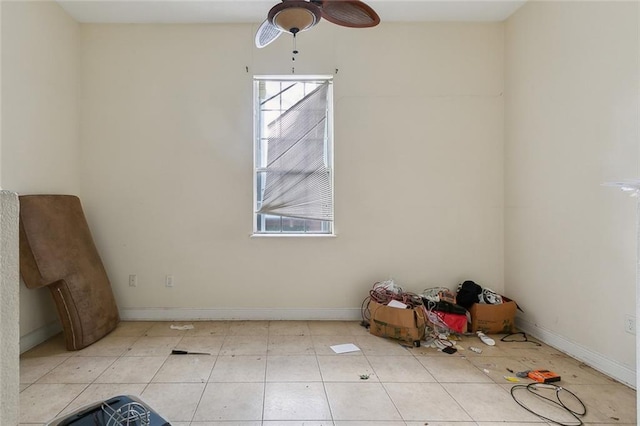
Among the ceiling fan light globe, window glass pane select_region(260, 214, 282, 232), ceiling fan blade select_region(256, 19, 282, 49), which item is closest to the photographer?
the ceiling fan light globe

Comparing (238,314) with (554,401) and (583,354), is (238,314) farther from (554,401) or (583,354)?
(583,354)

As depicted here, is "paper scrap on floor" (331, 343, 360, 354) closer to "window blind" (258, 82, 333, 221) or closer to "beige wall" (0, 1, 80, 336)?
"window blind" (258, 82, 333, 221)

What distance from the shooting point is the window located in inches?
125

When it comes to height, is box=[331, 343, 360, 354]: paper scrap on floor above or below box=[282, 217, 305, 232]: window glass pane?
below

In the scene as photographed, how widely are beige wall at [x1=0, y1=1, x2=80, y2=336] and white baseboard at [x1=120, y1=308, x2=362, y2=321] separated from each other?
29.2 inches

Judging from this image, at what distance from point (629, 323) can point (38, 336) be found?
4618mm

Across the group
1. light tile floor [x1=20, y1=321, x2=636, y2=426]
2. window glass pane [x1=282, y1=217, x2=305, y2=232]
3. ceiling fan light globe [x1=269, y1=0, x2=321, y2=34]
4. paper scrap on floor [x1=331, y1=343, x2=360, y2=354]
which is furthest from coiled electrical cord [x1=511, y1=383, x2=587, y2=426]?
ceiling fan light globe [x1=269, y1=0, x2=321, y2=34]

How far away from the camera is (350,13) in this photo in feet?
5.78

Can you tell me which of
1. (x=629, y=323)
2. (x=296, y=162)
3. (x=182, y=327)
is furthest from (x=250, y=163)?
(x=629, y=323)

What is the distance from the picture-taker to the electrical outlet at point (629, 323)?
1974mm

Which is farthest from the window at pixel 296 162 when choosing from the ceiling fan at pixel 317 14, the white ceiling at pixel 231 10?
the ceiling fan at pixel 317 14

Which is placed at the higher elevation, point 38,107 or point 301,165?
point 38,107

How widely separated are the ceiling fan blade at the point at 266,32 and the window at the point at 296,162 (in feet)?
3.46

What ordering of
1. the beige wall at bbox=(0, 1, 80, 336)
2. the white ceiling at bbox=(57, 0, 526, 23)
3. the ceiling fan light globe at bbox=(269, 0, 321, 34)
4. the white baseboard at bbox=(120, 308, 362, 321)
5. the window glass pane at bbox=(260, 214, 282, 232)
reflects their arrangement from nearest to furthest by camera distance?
the ceiling fan light globe at bbox=(269, 0, 321, 34), the beige wall at bbox=(0, 1, 80, 336), the white ceiling at bbox=(57, 0, 526, 23), the white baseboard at bbox=(120, 308, 362, 321), the window glass pane at bbox=(260, 214, 282, 232)
